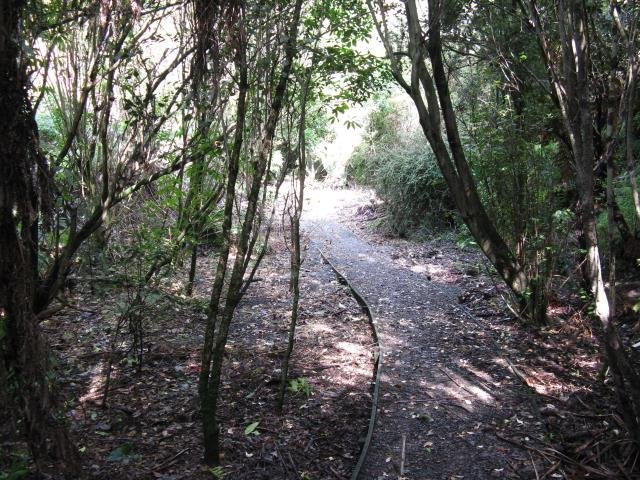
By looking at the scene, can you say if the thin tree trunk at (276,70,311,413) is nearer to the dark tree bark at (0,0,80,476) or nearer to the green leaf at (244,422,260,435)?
the green leaf at (244,422,260,435)

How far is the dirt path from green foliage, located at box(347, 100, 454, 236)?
4.80 metres

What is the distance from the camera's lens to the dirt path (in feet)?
13.5

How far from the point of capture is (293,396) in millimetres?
5191

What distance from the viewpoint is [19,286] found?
Result: 8.57 ft

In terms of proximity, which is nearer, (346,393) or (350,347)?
(346,393)

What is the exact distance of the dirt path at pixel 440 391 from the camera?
412 centimetres

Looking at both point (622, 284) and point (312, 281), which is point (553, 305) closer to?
point (622, 284)

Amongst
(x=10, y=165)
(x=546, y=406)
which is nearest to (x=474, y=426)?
(x=546, y=406)

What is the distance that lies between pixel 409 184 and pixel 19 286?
42.8ft

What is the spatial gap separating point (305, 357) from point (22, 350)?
4.02 meters

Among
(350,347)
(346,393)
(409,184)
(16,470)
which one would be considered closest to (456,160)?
(350,347)

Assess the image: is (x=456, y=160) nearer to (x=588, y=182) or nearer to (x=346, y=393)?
(x=588, y=182)

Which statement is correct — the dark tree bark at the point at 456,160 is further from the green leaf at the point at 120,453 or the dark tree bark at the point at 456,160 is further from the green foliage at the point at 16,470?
the green foliage at the point at 16,470

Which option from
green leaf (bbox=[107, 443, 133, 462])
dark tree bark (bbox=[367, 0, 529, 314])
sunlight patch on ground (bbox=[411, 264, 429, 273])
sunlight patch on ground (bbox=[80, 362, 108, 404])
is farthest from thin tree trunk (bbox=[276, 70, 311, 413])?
sunlight patch on ground (bbox=[411, 264, 429, 273])
